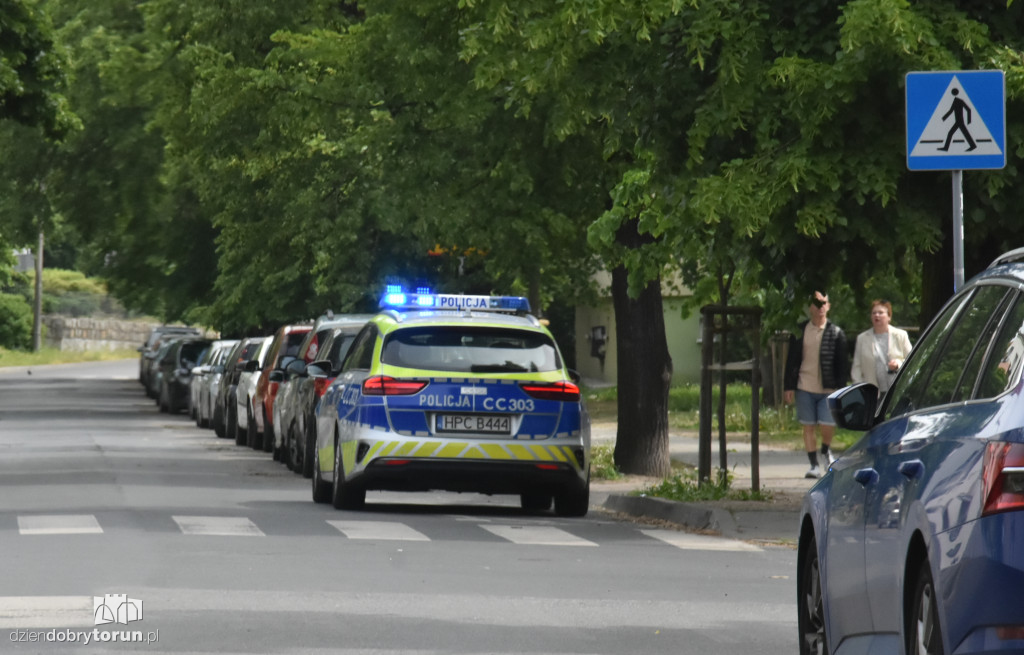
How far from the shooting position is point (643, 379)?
20.8 m

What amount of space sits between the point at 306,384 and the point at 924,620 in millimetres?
15708

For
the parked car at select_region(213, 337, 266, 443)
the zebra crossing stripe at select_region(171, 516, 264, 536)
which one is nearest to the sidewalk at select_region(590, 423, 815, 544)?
the zebra crossing stripe at select_region(171, 516, 264, 536)

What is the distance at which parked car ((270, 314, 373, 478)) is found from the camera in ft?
65.9

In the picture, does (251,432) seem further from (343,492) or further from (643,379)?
(343,492)

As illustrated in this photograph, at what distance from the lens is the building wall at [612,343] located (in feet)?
166

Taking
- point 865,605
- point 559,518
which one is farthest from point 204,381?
point 865,605

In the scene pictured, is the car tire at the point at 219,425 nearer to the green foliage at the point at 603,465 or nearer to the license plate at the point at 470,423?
the green foliage at the point at 603,465

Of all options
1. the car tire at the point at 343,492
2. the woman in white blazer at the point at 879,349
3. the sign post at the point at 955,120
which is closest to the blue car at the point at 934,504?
the sign post at the point at 955,120

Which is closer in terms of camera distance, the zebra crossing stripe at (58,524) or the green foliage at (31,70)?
the zebra crossing stripe at (58,524)

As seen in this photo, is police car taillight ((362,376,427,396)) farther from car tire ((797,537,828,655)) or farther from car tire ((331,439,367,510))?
car tire ((797,537,828,655))

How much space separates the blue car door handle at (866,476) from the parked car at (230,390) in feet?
74.8

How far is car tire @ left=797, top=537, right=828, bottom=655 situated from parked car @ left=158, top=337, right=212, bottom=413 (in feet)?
109

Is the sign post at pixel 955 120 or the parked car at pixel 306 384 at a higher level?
the sign post at pixel 955 120

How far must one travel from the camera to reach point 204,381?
111 ft
